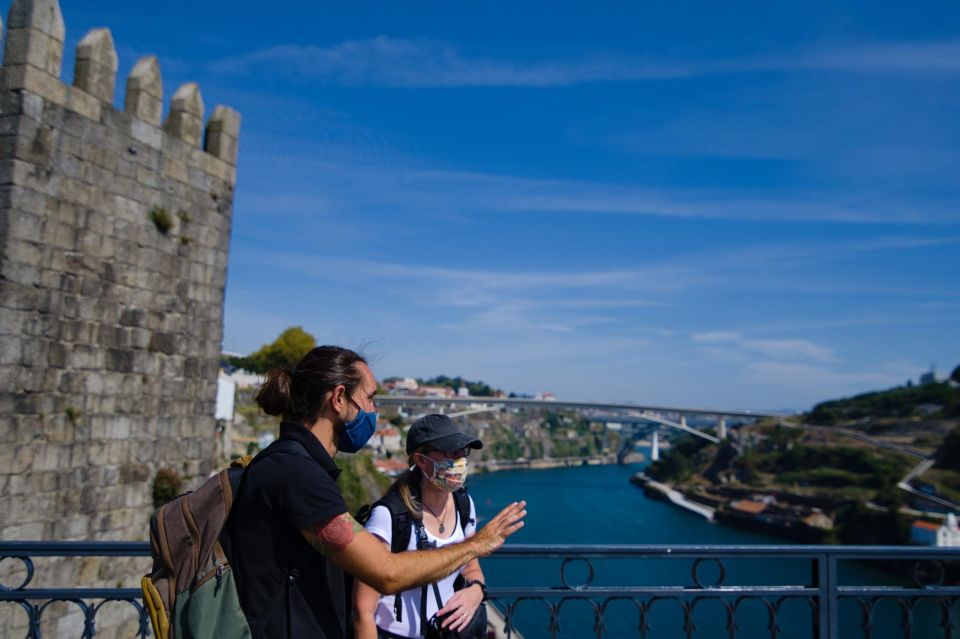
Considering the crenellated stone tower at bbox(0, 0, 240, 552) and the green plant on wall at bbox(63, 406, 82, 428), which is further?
the green plant on wall at bbox(63, 406, 82, 428)

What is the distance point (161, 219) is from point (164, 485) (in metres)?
2.59

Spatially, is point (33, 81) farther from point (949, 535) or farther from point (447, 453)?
point (949, 535)

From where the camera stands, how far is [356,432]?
2.12 meters

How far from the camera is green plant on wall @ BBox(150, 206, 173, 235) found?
724 centimetres

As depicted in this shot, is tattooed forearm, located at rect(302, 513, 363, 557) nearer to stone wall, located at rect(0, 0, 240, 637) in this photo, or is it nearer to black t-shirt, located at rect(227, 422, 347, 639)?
black t-shirt, located at rect(227, 422, 347, 639)

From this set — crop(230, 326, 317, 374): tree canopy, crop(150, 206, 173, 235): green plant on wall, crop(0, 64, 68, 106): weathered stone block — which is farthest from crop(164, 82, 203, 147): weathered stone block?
crop(230, 326, 317, 374): tree canopy

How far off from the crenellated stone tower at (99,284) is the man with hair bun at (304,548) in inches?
195

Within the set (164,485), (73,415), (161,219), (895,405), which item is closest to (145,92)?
(161,219)

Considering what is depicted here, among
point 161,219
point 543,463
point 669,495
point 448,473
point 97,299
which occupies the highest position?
point 161,219

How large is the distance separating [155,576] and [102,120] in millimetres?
5905

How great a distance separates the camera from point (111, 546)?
9.98ft

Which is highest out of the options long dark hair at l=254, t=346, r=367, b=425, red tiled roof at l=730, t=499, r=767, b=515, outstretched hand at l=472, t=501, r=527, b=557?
long dark hair at l=254, t=346, r=367, b=425

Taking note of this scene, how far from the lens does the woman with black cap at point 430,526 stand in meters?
2.35

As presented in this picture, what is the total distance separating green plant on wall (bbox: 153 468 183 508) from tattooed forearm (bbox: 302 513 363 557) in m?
6.02
